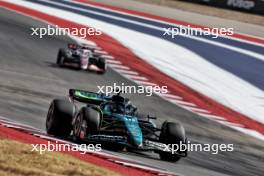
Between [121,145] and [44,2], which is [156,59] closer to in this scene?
[44,2]

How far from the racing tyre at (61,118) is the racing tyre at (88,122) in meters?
0.31
